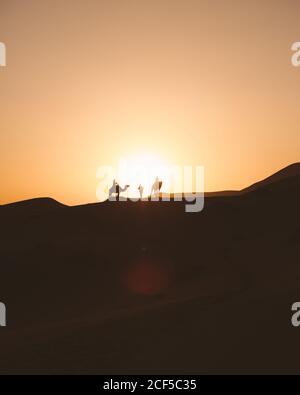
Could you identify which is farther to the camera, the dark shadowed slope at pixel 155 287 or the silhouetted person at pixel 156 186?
the silhouetted person at pixel 156 186

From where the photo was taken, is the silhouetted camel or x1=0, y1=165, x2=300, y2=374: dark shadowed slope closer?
x1=0, y1=165, x2=300, y2=374: dark shadowed slope

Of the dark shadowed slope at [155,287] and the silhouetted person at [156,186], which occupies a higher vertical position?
the silhouetted person at [156,186]

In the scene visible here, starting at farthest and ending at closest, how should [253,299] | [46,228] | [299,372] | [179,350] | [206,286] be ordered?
[46,228] < [206,286] < [253,299] < [179,350] < [299,372]

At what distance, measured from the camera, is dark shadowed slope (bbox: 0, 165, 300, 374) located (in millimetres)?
16281

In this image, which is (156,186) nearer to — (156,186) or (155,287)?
(156,186)

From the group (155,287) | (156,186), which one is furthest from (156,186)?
(155,287)

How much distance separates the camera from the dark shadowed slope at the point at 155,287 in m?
16.3

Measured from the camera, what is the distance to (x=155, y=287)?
2736 cm

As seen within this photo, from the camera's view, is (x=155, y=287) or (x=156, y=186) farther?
(x=156, y=186)

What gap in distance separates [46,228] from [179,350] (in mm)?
30469

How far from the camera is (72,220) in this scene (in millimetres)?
44812

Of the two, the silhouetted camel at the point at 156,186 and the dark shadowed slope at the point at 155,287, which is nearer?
the dark shadowed slope at the point at 155,287
